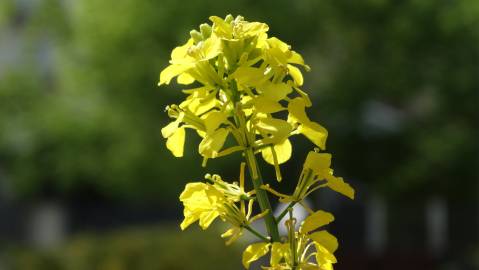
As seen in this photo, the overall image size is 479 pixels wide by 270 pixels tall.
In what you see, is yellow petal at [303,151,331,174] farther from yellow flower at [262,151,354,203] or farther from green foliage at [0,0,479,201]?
green foliage at [0,0,479,201]

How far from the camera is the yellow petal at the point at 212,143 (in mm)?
1288

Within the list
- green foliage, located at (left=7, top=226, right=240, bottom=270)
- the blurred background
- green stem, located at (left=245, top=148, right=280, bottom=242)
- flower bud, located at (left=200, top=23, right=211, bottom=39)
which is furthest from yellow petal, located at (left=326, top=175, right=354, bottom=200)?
the blurred background

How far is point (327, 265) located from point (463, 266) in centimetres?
1427

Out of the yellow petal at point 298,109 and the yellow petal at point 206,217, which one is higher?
the yellow petal at point 298,109

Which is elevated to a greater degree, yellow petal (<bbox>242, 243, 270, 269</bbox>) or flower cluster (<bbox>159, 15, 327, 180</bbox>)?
flower cluster (<bbox>159, 15, 327, 180</bbox>)

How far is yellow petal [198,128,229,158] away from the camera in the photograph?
129 centimetres

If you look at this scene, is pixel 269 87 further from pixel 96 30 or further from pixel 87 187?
pixel 87 187

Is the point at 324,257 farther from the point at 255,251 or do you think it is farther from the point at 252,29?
the point at 252,29

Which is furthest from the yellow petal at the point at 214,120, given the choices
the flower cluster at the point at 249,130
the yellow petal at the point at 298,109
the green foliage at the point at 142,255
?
the green foliage at the point at 142,255

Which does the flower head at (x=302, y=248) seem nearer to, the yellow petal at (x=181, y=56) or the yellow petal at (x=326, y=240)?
the yellow petal at (x=326, y=240)

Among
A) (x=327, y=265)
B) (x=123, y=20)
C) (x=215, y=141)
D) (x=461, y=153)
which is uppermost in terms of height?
(x=215, y=141)

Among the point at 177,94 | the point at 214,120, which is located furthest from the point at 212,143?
the point at 177,94

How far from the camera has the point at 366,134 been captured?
15.1 meters

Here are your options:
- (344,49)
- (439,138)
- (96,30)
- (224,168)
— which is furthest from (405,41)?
(96,30)
